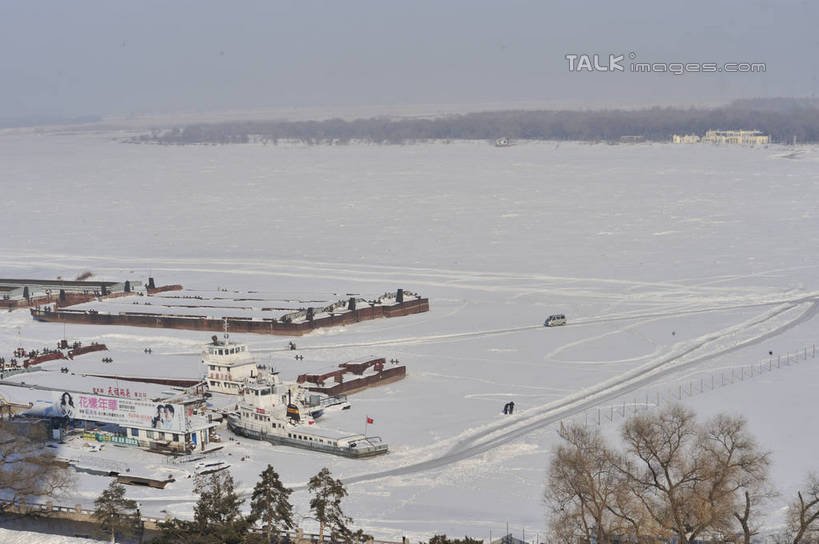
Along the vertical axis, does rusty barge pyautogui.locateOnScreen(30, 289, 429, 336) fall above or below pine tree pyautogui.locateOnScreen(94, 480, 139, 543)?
above

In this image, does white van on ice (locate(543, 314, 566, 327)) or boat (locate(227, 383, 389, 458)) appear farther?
white van on ice (locate(543, 314, 566, 327))

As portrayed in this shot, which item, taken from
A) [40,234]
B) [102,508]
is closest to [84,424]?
[102,508]

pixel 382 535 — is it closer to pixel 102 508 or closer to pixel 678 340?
pixel 102 508

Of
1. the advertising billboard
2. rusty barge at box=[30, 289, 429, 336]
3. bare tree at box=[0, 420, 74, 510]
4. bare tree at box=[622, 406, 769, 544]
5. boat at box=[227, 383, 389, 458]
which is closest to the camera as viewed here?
bare tree at box=[622, 406, 769, 544]

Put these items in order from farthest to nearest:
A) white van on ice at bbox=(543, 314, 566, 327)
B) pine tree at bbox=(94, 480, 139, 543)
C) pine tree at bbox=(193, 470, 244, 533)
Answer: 1. white van on ice at bbox=(543, 314, 566, 327)
2. pine tree at bbox=(94, 480, 139, 543)
3. pine tree at bbox=(193, 470, 244, 533)

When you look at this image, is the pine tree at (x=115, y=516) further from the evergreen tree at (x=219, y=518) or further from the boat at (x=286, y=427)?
the boat at (x=286, y=427)

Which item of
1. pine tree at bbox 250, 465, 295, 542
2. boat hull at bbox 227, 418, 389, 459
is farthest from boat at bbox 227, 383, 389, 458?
pine tree at bbox 250, 465, 295, 542

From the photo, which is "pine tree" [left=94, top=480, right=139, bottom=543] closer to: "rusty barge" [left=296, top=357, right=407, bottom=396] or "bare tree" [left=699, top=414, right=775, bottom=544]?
"bare tree" [left=699, top=414, right=775, bottom=544]

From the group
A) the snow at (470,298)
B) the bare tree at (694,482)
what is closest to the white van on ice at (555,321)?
the snow at (470,298)
